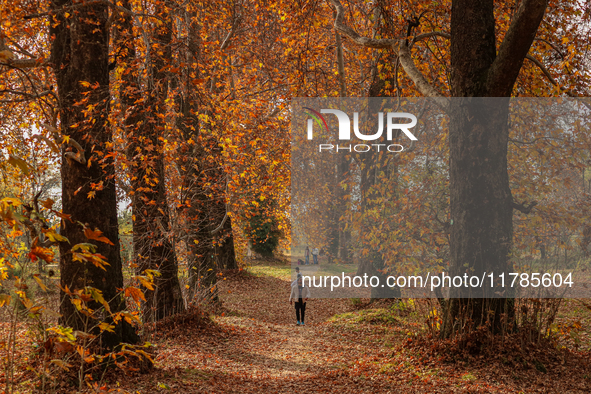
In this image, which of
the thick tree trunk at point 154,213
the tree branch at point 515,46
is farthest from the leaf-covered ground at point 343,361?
the tree branch at point 515,46

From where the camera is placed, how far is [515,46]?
22.0ft

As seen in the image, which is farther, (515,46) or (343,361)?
(343,361)

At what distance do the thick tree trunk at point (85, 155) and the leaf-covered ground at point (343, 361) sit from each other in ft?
3.82

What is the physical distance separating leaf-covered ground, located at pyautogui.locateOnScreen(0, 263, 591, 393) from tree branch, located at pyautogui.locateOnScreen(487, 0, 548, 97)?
3.81 metres

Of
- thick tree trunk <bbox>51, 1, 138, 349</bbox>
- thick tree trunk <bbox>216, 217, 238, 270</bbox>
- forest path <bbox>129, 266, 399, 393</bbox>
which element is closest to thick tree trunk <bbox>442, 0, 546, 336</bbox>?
forest path <bbox>129, 266, 399, 393</bbox>

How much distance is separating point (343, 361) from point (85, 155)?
569 centimetres

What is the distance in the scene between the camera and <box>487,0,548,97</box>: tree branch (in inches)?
254

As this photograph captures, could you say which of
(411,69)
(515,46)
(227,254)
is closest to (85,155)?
(411,69)

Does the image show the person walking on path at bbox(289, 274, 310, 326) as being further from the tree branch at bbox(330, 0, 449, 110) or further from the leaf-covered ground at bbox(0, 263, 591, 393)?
the tree branch at bbox(330, 0, 449, 110)

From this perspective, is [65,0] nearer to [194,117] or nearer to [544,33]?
[194,117]

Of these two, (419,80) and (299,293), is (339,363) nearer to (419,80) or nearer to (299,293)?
(299,293)

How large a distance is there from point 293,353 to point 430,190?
261 inches

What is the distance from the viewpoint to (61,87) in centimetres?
643

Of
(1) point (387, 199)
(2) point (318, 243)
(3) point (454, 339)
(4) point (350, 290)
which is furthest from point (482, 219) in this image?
(2) point (318, 243)
